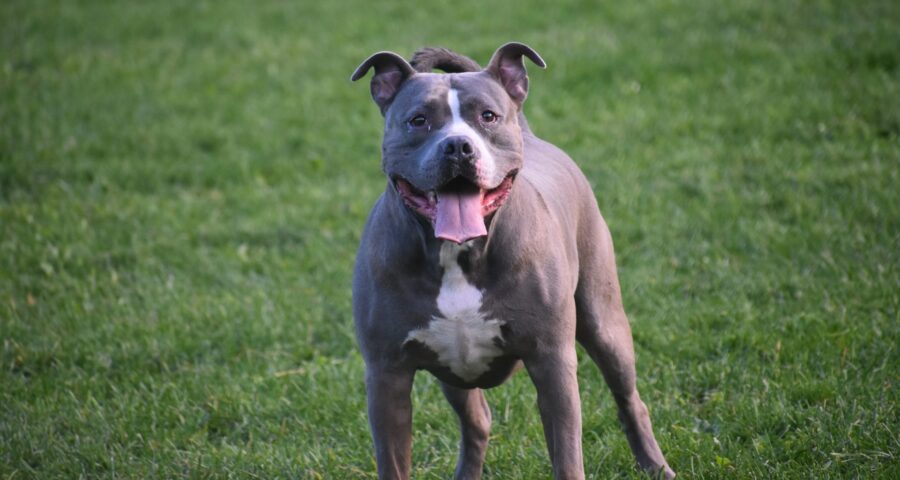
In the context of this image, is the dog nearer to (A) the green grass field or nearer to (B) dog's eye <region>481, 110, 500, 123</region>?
(B) dog's eye <region>481, 110, 500, 123</region>

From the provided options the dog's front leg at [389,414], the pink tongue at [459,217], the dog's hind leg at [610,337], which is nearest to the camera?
the pink tongue at [459,217]

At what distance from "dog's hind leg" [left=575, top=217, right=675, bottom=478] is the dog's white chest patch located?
719mm

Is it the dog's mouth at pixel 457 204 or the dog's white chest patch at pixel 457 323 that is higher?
the dog's mouth at pixel 457 204

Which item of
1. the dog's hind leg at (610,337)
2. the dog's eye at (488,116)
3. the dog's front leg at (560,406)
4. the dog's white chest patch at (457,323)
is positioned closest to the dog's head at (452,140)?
the dog's eye at (488,116)

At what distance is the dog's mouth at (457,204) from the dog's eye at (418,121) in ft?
0.70

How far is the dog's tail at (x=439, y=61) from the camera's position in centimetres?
483

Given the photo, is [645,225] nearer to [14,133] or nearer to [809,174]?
[809,174]

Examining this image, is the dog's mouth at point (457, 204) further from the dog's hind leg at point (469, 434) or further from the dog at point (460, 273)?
the dog's hind leg at point (469, 434)

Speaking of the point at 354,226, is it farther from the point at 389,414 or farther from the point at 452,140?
the point at 452,140

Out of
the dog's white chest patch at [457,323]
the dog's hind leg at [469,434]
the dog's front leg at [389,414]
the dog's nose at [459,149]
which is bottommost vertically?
the dog's hind leg at [469,434]

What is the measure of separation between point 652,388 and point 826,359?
0.92m

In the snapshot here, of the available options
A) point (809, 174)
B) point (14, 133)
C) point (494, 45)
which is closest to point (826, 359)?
point (809, 174)

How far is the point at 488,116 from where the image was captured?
13.8 feet

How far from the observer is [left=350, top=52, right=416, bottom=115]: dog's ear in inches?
173
